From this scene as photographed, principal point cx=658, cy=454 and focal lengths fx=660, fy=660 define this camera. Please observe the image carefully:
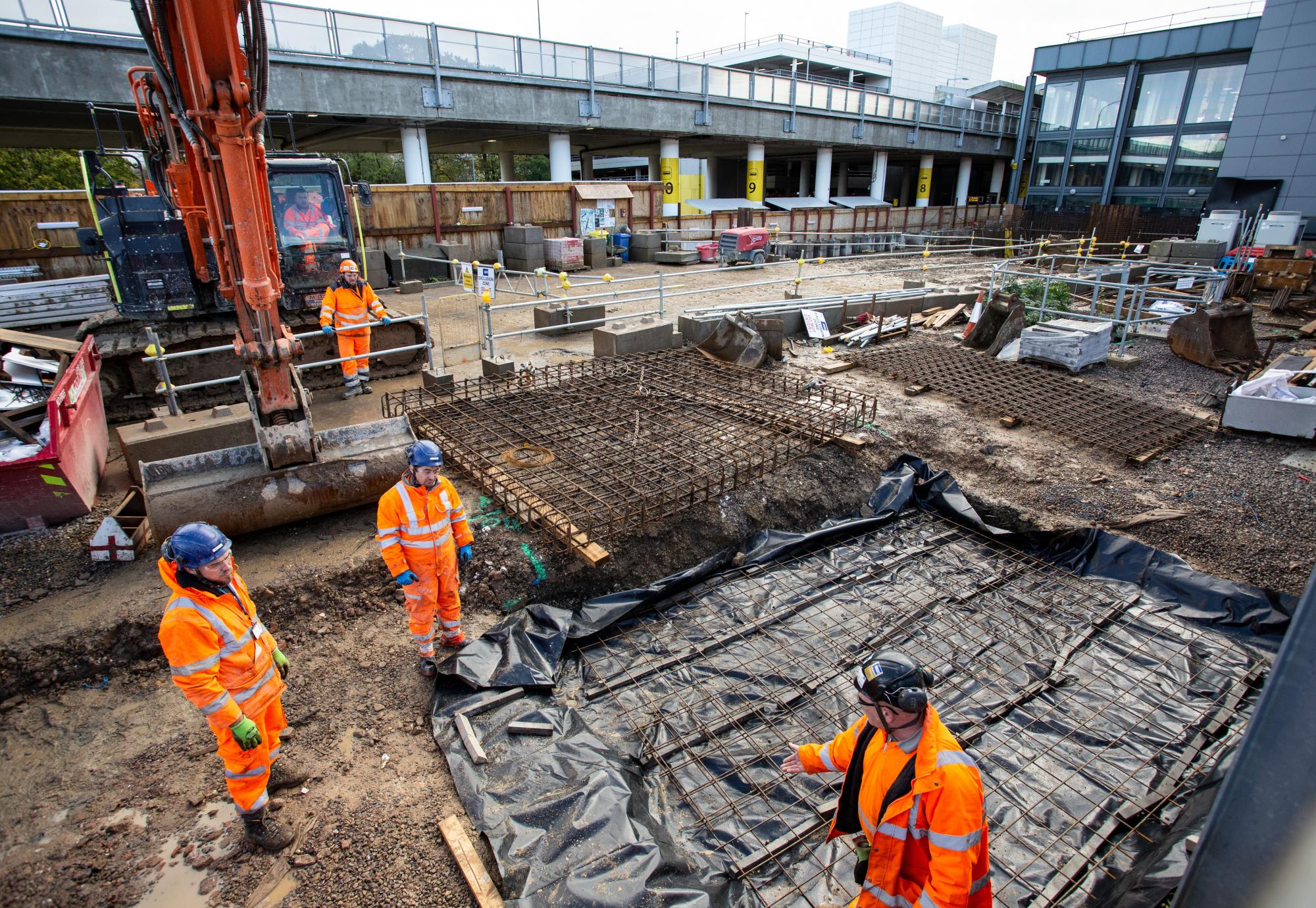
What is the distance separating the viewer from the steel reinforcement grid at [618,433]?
22.5ft

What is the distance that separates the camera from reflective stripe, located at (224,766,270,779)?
365 centimetres

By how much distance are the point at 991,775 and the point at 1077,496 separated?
15.4 feet

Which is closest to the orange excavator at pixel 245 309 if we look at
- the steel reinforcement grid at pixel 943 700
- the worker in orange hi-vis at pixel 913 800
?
the steel reinforcement grid at pixel 943 700

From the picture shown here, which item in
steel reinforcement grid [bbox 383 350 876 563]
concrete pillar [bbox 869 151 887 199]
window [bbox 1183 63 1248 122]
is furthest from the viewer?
concrete pillar [bbox 869 151 887 199]

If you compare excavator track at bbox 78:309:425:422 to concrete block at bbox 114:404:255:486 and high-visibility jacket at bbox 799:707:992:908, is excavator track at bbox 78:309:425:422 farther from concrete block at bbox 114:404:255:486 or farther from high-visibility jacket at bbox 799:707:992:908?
high-visibility jacket at bbox 799:707:992:908

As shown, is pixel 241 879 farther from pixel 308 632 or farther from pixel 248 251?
pixel 248 251

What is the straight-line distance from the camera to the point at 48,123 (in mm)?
20641

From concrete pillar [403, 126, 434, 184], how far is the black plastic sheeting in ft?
71.5

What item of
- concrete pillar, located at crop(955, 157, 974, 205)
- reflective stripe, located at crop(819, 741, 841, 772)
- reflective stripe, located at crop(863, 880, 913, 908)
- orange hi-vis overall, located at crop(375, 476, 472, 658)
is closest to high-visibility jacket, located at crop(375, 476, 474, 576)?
orange hi-vis overall, located at crop(375, 476, 472, 658)

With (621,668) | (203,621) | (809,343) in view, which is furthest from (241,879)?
(809,343)

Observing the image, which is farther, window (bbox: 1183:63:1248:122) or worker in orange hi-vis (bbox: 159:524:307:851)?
window (bbox: 1183:63:1248:122)

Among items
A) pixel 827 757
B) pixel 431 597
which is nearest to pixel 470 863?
pixel 431 597

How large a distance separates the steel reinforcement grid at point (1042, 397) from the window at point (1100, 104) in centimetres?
3274

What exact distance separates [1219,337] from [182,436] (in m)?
17.0
